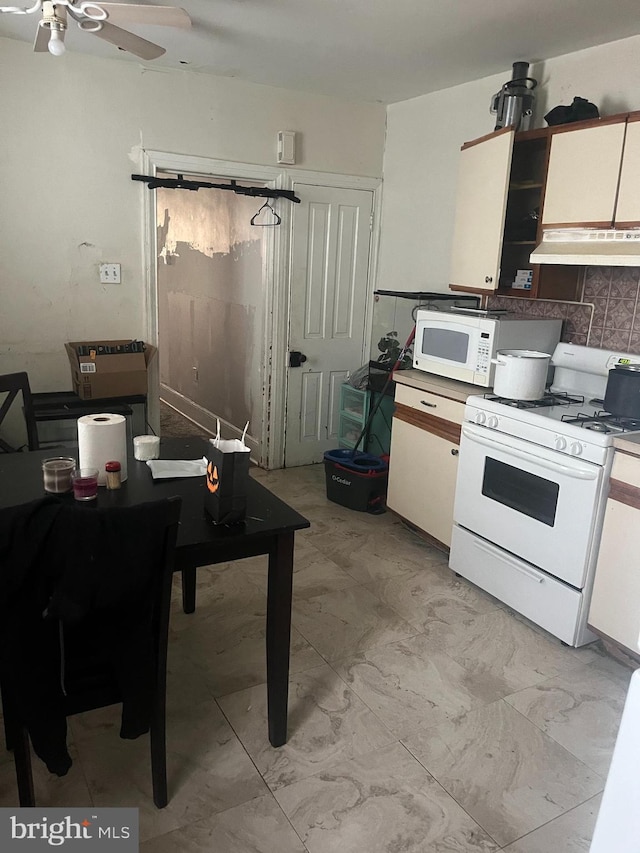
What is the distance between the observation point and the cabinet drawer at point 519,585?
2723 mm

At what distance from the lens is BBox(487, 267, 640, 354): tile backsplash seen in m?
3.07

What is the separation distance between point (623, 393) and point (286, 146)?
2.72 m

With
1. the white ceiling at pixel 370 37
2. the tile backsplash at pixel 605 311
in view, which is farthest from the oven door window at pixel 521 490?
the white ceiling at pixel 370 37

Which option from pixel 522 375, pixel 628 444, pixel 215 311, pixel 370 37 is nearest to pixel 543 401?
pixel 522 375

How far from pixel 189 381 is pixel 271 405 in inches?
67.5

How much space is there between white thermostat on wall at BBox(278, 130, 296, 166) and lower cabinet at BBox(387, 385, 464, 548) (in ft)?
5.76

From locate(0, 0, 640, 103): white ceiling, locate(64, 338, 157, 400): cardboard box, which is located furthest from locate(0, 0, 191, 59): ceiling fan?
locate(64, 338, 157, 400): cardboard box

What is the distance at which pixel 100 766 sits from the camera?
202cm

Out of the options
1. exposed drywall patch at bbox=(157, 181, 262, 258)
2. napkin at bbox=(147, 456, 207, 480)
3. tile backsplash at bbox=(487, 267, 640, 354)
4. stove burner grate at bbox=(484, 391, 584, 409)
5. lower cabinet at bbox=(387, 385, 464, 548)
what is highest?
exposed drywall patch at bbox=(157, 181, 262, 258)

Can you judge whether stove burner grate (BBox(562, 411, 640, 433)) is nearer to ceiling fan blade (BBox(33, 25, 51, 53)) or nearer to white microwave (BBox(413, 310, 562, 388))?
white microwave (BBox(413, 310, 562, 388))

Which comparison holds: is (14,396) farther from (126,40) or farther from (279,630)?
(279,630)

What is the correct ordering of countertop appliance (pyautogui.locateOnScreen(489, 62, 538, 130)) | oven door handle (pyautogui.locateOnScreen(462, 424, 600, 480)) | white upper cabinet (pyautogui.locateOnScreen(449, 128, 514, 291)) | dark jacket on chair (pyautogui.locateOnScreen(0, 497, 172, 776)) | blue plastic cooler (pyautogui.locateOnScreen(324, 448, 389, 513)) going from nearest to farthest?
dark jacket on chair (pyautogui.locateOnScreen(0, 497, 172, 776)) < oven door handle (pyautogui.locateOnScreen(462, 424, 600, 480)) < white upper cabinet (pyautogui.locateOnScreen(449, 128, 514, 291)) < countertop appliance (pyautogui.locateOnScreen(489, 62, 538, 130)) < blue plastic cooler (pyautogui.locateOnScreen(324, 448, 389, 513))

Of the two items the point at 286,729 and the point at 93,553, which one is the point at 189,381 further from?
the point at 93,553

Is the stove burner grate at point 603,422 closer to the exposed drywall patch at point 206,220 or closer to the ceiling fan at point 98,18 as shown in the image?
the ceiling fan at point 98,18
